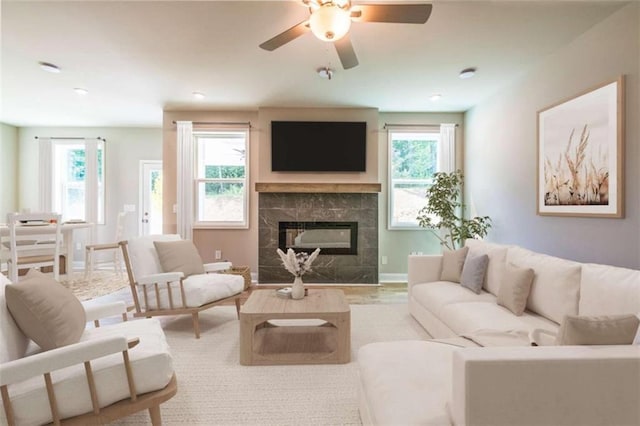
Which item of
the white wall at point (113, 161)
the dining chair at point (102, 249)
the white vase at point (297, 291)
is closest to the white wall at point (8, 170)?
the white wall at point (113, 161)

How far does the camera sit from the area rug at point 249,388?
1.75 meters

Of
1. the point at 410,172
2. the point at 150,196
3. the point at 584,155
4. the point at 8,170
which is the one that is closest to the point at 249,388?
the point at 584,155

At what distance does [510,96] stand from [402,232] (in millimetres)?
2366

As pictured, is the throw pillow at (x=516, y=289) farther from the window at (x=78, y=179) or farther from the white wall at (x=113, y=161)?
the window at (x=78, y=179)

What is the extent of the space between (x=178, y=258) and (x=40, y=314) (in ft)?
5.34

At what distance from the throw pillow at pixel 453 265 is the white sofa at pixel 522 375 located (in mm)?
988

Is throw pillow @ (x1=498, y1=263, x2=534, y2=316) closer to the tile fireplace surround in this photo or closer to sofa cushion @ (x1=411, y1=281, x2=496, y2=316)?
sofa cushion @ (x1=411, y1=281, x2=496, y2=316)

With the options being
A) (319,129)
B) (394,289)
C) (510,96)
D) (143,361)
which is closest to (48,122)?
(319,129)

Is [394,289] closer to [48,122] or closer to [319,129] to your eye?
[319,129]

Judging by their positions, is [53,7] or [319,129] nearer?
[53,7]

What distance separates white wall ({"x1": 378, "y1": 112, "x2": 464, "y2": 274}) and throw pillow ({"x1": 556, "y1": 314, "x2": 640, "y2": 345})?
3896 millimetres

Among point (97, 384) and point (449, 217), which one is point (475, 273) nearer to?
point (449, 217)

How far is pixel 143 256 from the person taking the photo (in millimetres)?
2961

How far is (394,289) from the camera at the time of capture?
14.9 ft
